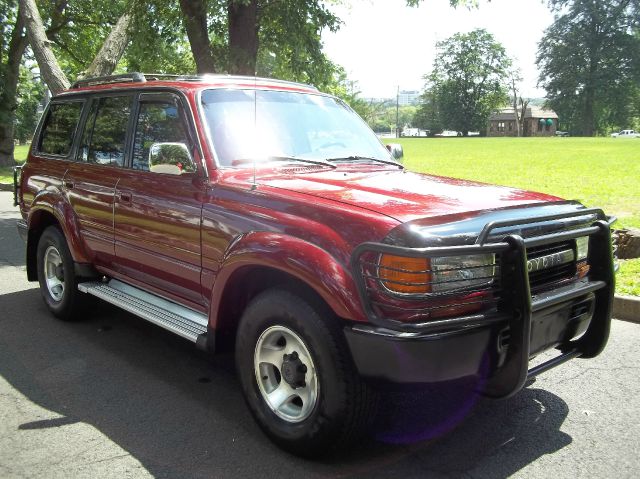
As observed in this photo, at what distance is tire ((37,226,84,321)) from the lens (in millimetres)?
5285

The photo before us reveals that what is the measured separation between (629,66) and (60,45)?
275ft

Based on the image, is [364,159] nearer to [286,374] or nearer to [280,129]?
[280,129]

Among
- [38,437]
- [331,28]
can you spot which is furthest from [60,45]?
[38,437]

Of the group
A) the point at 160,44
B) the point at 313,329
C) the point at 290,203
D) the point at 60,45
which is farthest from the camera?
the point at 60,45

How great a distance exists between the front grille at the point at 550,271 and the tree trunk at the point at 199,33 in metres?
9.40

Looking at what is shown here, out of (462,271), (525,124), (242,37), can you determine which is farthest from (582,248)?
(525,124)

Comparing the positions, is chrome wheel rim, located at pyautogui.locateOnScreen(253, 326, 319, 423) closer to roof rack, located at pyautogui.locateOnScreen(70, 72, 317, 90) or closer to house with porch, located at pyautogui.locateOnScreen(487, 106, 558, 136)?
roof rack, located at pyautogui.locateOnScreen(70, 72, 317, 90)

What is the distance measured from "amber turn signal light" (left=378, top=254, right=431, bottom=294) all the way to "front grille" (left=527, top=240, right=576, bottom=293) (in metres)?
0.67

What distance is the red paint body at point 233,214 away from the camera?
3.03 meters

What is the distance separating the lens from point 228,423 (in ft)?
12.0

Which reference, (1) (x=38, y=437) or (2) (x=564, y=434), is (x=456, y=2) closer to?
(2) (x=564, y=434)

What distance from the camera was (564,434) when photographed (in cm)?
354

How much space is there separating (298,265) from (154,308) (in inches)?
61.9

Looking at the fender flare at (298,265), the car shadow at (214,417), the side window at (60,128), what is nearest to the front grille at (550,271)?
the car shadow at (214,417)
